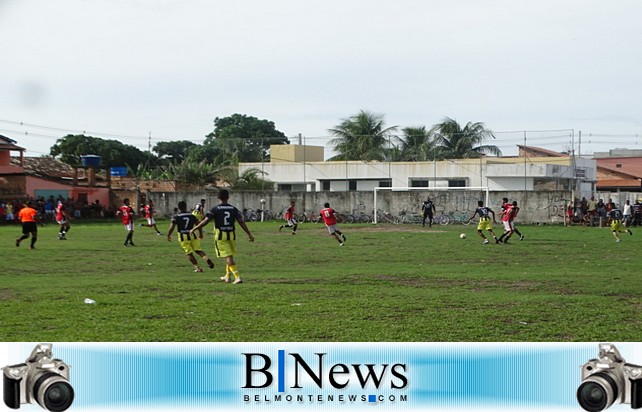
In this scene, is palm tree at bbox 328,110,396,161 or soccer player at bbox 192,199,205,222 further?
palm tree at bbox 328,110,396,161

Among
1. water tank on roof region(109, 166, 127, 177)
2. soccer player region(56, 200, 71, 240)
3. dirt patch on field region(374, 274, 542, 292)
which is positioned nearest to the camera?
dirt patch on field region(374, 274, 542, 292)

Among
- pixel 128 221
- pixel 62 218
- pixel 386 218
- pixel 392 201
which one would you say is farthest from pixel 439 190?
pixel 128 221

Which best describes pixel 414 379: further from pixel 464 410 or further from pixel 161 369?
pixel 161 369

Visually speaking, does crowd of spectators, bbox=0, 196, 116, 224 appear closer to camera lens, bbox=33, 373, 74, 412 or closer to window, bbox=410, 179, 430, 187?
window, bbox=410, 179, 430, 187

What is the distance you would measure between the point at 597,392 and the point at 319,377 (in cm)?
219

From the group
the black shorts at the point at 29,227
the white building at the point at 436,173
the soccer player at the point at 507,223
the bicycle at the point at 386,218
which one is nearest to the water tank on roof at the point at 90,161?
the white building at the point at 436,173

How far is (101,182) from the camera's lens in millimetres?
64188

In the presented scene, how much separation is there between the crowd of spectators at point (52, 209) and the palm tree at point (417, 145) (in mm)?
21449

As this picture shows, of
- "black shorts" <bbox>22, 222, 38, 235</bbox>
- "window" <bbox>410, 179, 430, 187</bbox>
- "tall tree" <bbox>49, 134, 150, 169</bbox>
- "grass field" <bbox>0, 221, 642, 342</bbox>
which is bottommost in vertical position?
"grass field" <bbox>0, 221, 642, 342</bbox>

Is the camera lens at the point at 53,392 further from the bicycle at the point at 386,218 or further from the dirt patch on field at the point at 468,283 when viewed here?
the bicycle at the point at 386,218

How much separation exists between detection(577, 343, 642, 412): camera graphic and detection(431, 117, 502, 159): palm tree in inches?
2209

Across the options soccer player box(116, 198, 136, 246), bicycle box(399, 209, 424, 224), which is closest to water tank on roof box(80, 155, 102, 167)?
bicycle box(399, 209, 424, 224)

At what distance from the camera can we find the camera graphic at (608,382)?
21.8ft

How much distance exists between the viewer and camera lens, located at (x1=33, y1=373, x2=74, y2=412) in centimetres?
667
